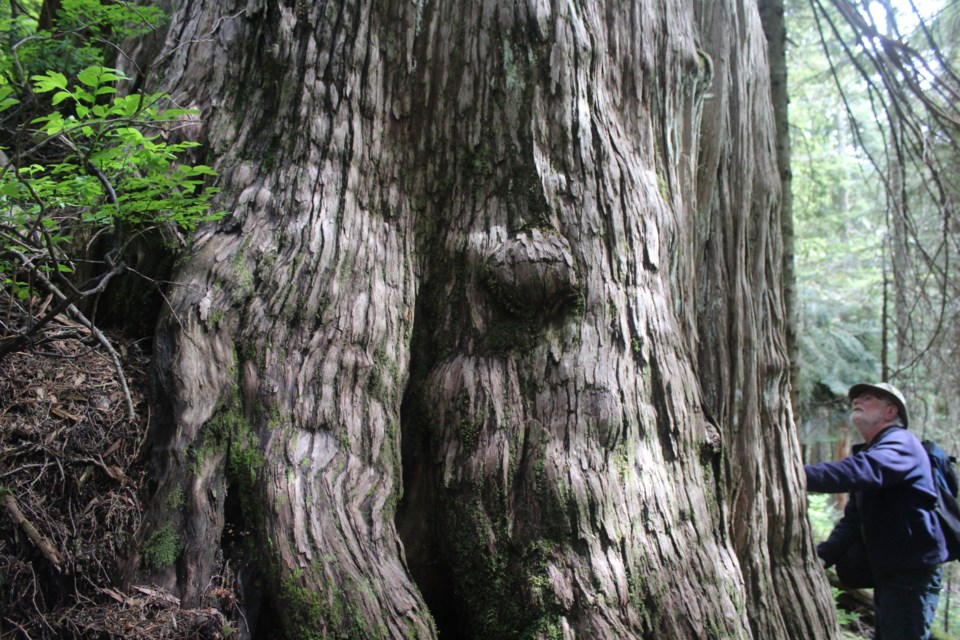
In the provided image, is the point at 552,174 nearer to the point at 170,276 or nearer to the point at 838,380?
the point at 170,276

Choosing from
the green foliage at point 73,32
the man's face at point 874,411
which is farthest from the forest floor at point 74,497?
the man's face at point 874,411

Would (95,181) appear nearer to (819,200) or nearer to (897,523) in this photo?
(897,523)

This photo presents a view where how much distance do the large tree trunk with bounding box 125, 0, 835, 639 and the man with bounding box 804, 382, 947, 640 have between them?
1242 mm

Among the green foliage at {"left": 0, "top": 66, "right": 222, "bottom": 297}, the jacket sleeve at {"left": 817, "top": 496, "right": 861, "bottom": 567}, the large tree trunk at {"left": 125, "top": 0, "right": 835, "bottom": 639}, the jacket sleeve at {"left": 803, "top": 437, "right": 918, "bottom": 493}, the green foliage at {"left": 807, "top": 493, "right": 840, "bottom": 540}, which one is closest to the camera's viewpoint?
the green foliage at {"left": 0, "top": 66, "right": 222, "bottom": 297}

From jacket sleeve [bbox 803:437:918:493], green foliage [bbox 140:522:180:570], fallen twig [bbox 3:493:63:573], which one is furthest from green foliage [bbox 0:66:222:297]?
jacket sleeve [bbox 803:437:918:493]

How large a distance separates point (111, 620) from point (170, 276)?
4.45 ft

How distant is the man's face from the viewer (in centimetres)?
472

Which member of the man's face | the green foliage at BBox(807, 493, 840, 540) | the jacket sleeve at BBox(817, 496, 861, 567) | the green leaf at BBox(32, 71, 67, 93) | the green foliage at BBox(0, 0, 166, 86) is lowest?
the green foliage at BBox(807, 493, 840, 540)

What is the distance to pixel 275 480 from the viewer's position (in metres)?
2.42

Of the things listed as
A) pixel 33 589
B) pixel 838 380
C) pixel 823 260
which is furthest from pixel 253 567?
pixel 823 260

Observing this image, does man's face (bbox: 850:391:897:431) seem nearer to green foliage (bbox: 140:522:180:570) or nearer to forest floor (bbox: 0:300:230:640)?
forest floor (bbox: 0:300:230:640)

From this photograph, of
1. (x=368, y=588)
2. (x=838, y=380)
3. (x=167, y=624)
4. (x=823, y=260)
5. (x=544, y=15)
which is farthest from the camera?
(x=823, y=260)

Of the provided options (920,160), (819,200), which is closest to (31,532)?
(920,160)

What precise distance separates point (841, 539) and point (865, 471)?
0.77 m
